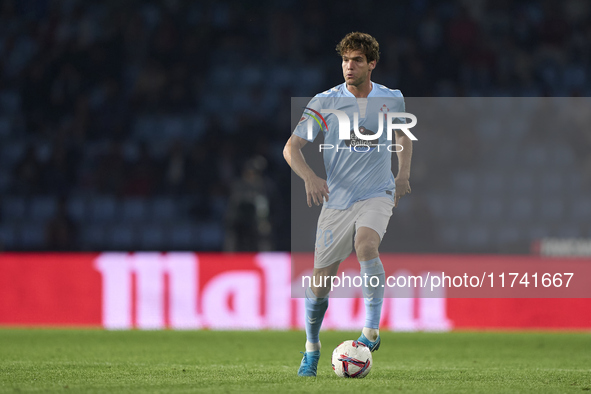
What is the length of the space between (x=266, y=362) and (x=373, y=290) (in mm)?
1625

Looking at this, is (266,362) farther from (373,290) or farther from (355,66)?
(355,66)

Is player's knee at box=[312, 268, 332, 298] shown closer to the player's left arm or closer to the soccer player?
the soccer player

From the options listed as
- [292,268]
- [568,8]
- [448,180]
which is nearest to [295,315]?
[292,268]

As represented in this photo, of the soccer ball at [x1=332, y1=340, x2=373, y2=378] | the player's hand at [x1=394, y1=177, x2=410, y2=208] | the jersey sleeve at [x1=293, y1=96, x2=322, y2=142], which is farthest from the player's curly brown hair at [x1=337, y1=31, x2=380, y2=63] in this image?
the soccer ball at [x1=332, y1=340, x2=373, y2=378]

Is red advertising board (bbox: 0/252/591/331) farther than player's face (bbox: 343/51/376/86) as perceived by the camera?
Yes

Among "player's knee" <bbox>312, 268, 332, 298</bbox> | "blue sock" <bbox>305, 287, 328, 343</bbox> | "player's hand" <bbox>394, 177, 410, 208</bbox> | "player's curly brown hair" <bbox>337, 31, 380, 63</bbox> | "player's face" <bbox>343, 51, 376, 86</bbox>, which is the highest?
"player's curly brown hair" <bbox>337, 31, 380, 63</bbox>

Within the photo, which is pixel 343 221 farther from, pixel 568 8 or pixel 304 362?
pixel 568 8

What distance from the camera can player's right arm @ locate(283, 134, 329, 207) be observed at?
5.11 meters

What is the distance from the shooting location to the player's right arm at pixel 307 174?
5.11 meters

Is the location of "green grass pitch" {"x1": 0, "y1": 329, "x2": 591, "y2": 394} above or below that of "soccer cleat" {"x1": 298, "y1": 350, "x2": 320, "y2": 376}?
below

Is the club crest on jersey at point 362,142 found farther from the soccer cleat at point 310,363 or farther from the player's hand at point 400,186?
the soccer cleat at point 310,363

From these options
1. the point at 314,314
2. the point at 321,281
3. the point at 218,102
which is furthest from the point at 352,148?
the point at 218,102

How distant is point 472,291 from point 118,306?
13.3 feet

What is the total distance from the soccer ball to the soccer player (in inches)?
3.0
